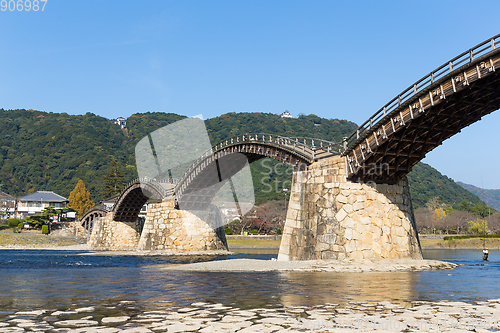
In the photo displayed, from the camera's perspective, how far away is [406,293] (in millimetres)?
14992

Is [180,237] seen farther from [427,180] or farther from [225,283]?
[427,180]

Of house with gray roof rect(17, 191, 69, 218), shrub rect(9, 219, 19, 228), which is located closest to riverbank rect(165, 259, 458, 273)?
shrub rect(9, 219, 19, 228)

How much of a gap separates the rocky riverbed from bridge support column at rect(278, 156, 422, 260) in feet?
51.9

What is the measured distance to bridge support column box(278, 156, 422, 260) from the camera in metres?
28.4

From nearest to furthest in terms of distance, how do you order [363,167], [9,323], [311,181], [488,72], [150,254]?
Answer: [9,323], [488,72], [363,167], [311,181], [150,254]

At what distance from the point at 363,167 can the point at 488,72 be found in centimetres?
1036

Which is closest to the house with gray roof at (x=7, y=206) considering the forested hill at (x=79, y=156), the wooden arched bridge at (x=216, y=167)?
the forested hill at (x=79, y=156)

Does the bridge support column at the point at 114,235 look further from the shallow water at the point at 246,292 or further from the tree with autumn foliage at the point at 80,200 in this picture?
the shallow water at the point at 246,292

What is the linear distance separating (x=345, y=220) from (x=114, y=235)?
57.3 m

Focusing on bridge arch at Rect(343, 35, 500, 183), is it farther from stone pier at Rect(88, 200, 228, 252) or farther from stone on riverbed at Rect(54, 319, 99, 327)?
stone pier at Rect(88, 200, 228, 252)

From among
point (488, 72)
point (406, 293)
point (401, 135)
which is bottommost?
point (406, 293)

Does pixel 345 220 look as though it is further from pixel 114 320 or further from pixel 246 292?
pixel 114 320

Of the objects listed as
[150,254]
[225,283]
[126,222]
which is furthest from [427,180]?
[225,283]

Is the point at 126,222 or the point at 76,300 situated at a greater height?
the point at 126,222
